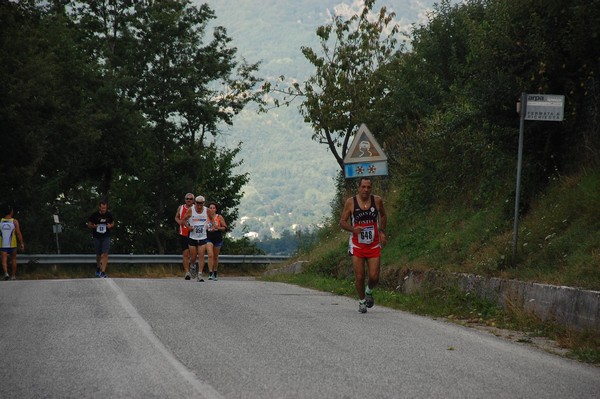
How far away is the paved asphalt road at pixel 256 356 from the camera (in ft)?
23.0

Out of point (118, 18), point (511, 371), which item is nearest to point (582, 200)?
point (511, 371)

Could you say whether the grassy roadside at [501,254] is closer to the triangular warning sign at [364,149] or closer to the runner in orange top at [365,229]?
the runner in orange top at [365,229]

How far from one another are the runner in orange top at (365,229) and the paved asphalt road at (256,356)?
468 millimetres

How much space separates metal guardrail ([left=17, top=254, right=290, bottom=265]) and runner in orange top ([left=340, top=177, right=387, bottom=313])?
1936cm

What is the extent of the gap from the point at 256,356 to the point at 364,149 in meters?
9.48

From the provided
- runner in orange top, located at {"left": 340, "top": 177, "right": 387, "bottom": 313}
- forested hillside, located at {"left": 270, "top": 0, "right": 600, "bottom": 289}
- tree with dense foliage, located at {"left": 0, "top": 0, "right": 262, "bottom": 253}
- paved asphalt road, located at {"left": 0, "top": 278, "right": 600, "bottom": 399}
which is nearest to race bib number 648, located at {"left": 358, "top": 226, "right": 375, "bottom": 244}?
runner in orange top, located at {"left": 340, "top": 177, "right": 387, "bottom": 313}

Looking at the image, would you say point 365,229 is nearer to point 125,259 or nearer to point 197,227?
point 197,227

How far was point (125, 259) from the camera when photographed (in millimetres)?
34844

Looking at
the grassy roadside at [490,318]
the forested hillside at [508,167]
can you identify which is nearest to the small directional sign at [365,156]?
the forested hillside at [508,167]

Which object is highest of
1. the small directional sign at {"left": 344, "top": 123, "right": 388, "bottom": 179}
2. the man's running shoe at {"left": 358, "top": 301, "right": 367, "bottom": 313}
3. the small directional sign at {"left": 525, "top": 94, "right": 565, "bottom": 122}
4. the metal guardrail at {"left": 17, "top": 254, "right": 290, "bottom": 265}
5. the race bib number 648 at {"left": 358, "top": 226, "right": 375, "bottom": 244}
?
the small directional sign at {"left": 525, "top": 94, "right": 565, "bottom": 122}

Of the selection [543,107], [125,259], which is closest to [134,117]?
[125,259]

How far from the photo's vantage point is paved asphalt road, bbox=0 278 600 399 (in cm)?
702

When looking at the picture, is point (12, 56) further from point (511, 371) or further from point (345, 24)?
point (511, 371)

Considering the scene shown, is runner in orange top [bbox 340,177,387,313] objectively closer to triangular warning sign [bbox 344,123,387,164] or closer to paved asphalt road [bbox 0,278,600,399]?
paved asphalt road [bbox 0,278,600,399]
